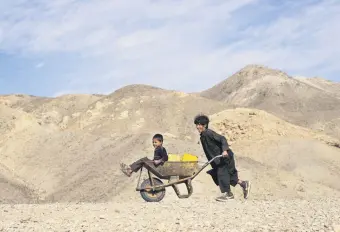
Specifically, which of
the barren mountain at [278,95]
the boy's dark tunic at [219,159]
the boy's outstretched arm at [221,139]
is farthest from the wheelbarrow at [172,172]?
the barren mountain at [278,95]

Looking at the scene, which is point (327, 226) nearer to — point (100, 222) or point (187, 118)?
point (100, 222)

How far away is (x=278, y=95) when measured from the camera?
8912cm

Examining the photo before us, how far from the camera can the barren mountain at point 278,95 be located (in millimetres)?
75225

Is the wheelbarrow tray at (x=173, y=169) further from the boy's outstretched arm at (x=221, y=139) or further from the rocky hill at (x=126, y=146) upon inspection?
the rocky hill at (x=126, y=146)

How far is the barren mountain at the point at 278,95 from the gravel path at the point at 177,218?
62.9 meters

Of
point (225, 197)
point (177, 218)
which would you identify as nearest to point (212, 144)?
point (225, 197)

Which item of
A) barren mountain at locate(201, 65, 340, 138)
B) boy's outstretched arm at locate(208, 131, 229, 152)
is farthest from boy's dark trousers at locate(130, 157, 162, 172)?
barren mountain at locate(201, 65, 340, 138)

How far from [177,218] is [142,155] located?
19.1m

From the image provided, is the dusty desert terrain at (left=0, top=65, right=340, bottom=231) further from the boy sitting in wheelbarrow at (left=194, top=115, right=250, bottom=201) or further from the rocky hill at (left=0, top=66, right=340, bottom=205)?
the boy sitting in wheelbarrow at (left=194, top=115, right=250, bottom=201)

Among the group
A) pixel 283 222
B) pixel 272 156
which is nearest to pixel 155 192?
pixel 283 222

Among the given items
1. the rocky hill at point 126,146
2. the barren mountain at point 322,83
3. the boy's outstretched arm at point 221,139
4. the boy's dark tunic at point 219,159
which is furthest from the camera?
the barren mountain at point 322,83

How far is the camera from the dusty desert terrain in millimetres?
7297

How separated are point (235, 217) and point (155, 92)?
50210mm

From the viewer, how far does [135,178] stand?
75.6 feet
